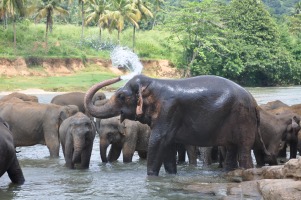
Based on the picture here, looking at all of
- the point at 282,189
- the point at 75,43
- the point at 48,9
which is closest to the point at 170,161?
the point at 282,189

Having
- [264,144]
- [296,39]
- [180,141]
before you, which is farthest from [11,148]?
[296,39]

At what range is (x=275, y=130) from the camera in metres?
11.7

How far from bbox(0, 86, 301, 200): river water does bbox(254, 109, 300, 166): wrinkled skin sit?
3.46ft

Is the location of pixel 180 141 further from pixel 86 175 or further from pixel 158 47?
pixel 158 47

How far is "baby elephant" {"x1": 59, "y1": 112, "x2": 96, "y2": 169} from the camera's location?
1127 centimetres

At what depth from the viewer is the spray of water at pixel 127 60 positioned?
60344mm

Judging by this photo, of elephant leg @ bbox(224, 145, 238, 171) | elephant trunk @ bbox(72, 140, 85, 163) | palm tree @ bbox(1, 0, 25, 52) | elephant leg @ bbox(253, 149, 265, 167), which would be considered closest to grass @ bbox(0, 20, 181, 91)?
palm tree @ bbox(1, 0, 25, 52)

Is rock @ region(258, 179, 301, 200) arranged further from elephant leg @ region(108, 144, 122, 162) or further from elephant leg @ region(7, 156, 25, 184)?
elephant leg @ region(108, 144, 122, 162)

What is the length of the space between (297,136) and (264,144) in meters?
1.07

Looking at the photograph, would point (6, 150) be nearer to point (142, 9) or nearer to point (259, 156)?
point (259, 156)

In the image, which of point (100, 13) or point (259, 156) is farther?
point (100, 13)

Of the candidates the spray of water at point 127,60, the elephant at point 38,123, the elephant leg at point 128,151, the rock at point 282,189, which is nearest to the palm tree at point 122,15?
the spray of water at point 127,60

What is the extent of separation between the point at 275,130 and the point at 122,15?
5435 centimetres

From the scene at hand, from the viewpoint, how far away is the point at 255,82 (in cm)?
6009
